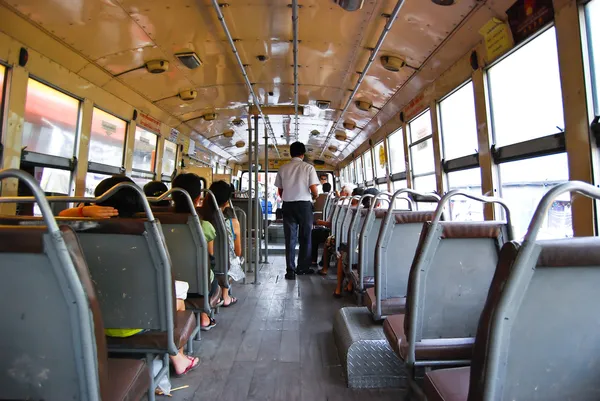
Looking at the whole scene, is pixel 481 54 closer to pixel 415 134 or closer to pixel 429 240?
pixel 415 134

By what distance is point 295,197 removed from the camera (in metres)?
4.84

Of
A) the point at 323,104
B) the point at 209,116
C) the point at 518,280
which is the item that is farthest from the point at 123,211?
the point at 209,116

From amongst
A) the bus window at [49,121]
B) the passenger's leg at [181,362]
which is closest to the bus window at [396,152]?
the passenger's leg at [181,362]

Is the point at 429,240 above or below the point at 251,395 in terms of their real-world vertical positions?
above

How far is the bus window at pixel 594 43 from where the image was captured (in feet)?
6.89

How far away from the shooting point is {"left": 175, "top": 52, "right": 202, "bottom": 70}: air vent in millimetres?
4209

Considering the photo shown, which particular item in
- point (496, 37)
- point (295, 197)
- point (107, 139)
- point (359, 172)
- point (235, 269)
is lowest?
point (235, 269)

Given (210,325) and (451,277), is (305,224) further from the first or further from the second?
(451,277)

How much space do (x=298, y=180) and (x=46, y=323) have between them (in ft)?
12.9

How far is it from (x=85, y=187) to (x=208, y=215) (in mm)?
→ 2294

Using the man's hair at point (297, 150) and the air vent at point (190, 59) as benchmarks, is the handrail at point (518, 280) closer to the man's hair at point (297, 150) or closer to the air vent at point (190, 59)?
the man's hair at point (297, 150)

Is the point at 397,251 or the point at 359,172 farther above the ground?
the point at 359,172

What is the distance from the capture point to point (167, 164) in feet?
22.7

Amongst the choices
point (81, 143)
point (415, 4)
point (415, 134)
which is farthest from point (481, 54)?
point (81, 143)
